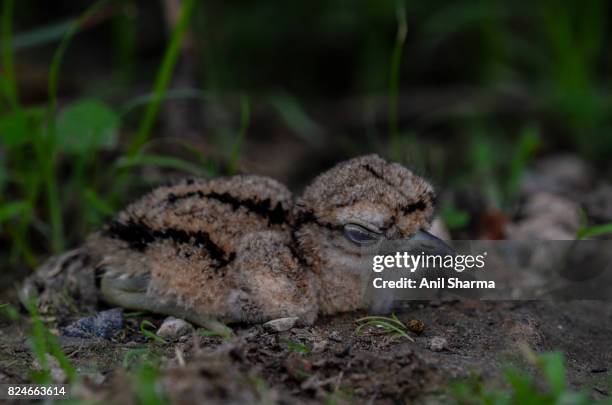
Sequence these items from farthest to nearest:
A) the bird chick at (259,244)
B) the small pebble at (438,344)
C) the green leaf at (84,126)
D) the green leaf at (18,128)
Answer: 1. the green leaf at (84,126)
2. the green leaf at (18,128)
3. the bird chick at (259,244)
4. the small pebble at (438,344)

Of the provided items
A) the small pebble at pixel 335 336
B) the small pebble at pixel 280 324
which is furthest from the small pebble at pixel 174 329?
the small pebble at pixel 335 336

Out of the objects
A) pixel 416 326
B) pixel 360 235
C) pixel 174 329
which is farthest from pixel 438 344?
pixel 174 329

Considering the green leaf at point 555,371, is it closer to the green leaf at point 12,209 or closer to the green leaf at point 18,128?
the green leaf at point 12,209

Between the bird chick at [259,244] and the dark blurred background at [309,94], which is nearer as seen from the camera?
the bird chick at [259,244]

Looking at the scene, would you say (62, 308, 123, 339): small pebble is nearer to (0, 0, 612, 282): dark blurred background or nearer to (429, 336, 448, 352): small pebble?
(0, 0, 612, 282): dark blurred background

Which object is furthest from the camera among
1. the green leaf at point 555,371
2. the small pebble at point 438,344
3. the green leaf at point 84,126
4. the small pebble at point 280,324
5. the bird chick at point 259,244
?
the green leaf at point 84,126
